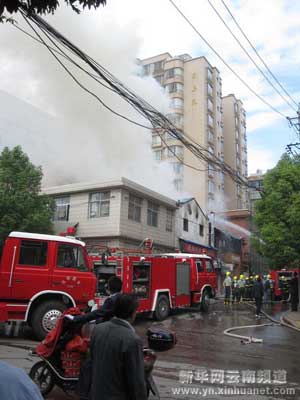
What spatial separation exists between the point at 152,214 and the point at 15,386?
78.5 feet

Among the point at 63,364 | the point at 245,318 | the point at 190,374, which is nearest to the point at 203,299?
the point at 245,318

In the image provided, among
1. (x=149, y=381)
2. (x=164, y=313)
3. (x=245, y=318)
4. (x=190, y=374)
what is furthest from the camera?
(x=245, y=318)

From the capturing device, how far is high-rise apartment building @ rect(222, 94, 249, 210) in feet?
200

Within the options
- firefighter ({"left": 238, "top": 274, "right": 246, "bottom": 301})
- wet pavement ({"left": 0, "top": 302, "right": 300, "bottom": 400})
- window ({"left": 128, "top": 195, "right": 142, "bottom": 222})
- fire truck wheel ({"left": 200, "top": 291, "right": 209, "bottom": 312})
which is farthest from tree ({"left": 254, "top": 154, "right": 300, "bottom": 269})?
window ({"left": 128, "top": 195, "right": 142, "bottom": 222})

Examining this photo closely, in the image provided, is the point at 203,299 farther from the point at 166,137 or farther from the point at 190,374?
the point at 166,137

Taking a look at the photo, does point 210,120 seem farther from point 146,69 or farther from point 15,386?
point 15,386

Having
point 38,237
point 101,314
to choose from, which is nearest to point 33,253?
point 38,237

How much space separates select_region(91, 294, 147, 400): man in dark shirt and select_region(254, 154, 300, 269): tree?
15805mm

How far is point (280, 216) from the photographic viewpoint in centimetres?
1834

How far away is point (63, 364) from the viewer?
4.81 metres

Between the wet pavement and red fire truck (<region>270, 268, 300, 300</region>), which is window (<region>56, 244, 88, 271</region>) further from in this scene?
red fire truck (<region>270, 268, 300, 300</region>)

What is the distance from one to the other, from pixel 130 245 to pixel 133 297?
20.0 m

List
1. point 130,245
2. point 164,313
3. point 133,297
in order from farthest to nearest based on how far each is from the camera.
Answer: point 130,245 → point 164,313 → point 133,297

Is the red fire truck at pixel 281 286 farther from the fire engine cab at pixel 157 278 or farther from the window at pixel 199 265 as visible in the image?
the fire engine cab at pixel 157 278
